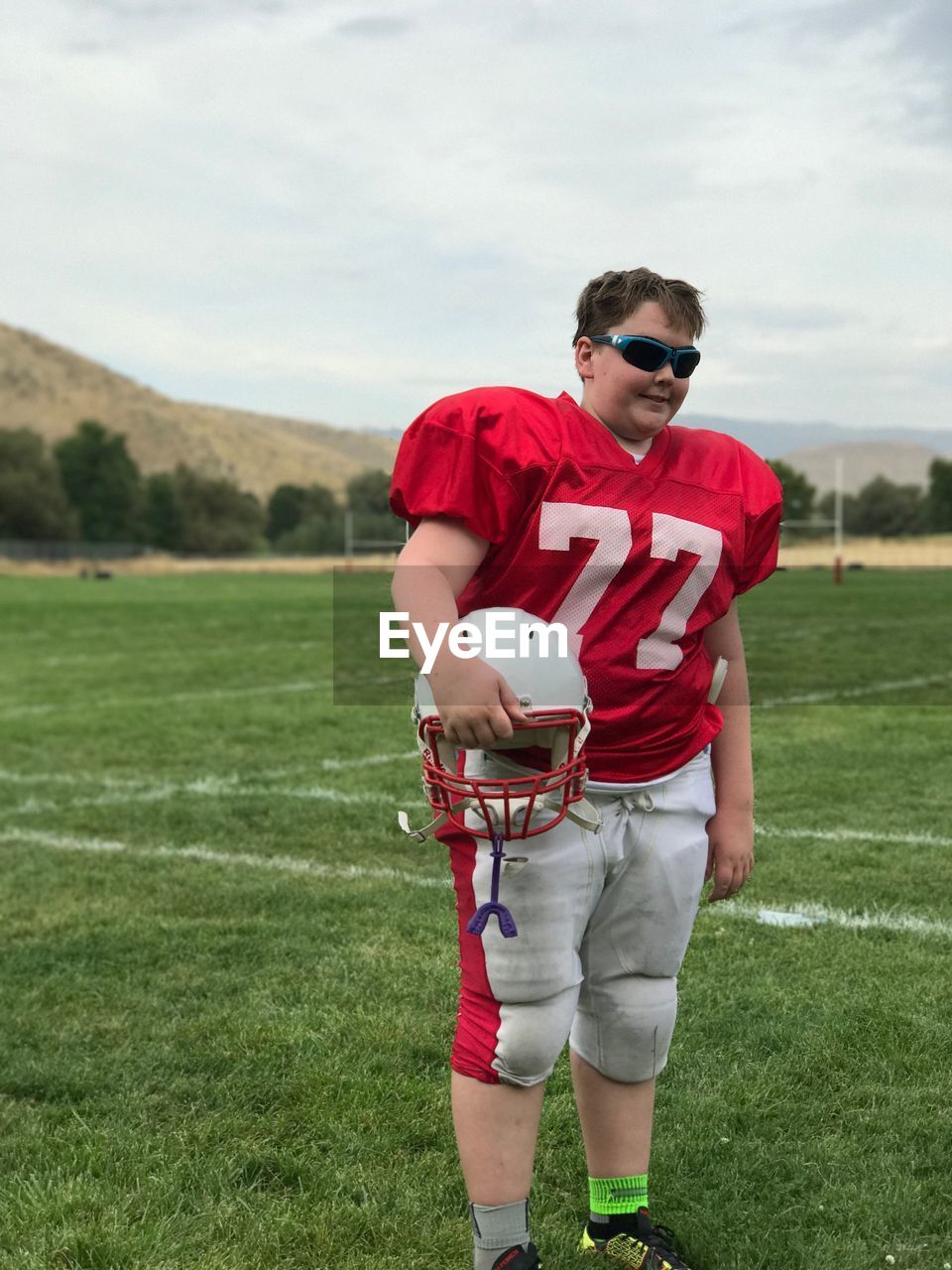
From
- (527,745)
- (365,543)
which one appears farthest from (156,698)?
(527,745)

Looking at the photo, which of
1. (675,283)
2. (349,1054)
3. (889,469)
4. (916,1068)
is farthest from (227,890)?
(889,469)

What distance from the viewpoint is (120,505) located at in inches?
3204

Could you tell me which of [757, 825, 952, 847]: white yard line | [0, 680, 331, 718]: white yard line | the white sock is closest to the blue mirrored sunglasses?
the white sock

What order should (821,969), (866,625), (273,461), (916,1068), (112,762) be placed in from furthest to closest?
(273,461) < (866,625) < (112,762) < (821,969) < (916,1068)

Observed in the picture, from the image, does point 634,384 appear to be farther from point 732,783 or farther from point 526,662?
point 732,783

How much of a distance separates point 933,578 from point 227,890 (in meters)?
29.7

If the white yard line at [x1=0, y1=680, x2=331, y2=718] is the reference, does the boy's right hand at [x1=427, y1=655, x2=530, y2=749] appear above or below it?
above

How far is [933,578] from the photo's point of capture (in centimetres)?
3222

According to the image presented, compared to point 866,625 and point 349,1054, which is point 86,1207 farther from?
point 866,625

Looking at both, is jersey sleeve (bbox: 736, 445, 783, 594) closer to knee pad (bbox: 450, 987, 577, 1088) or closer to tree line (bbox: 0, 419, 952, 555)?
knee pad (bbox: 450, 987, 577, 1088)

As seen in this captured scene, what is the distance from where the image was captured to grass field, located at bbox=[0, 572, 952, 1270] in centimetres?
262

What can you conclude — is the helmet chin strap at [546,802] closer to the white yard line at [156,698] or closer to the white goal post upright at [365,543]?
the white goal post upright at [365,543]

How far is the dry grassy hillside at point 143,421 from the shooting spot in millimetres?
126312

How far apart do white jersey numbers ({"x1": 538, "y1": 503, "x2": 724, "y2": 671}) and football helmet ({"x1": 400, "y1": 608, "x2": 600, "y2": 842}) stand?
0.41ft
